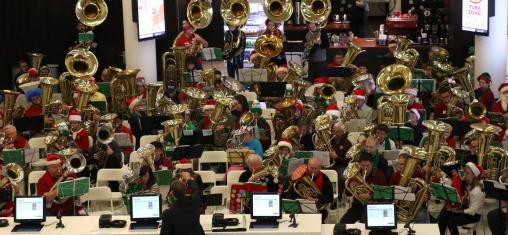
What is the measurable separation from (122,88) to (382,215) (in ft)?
29.1

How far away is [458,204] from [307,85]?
616cm

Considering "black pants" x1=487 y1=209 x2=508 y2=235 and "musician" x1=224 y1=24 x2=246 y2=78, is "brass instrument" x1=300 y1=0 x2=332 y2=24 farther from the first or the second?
"black pants" x1=487 y1=209 x2=508 y2=235

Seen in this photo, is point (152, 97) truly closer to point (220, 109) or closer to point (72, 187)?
point (220, 109)

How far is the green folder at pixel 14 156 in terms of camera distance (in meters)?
14.9

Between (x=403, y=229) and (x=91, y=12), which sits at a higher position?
(x=91, y=12)

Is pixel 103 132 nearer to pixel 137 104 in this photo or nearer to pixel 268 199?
pixel 137 104

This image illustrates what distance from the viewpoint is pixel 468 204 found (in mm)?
13625

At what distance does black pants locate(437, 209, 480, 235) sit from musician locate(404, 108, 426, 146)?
248 centimetres

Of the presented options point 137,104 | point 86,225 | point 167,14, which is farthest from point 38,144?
point 167,14

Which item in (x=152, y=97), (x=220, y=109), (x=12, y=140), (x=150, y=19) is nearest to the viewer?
(x=12, y=140)

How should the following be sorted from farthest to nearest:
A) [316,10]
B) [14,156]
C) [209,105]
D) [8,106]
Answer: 1. [316,10]
2. [8,106]
3. [209,105]
4. [14,156]

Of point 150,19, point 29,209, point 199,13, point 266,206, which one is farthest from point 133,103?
point 266,206

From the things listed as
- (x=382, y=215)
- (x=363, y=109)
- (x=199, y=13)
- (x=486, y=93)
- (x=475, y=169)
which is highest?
(x=199, y=13)

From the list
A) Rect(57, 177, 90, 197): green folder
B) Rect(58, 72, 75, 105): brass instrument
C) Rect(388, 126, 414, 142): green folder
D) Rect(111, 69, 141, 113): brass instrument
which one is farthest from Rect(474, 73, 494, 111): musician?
Rect(57, 177, 90, 197): green folder
